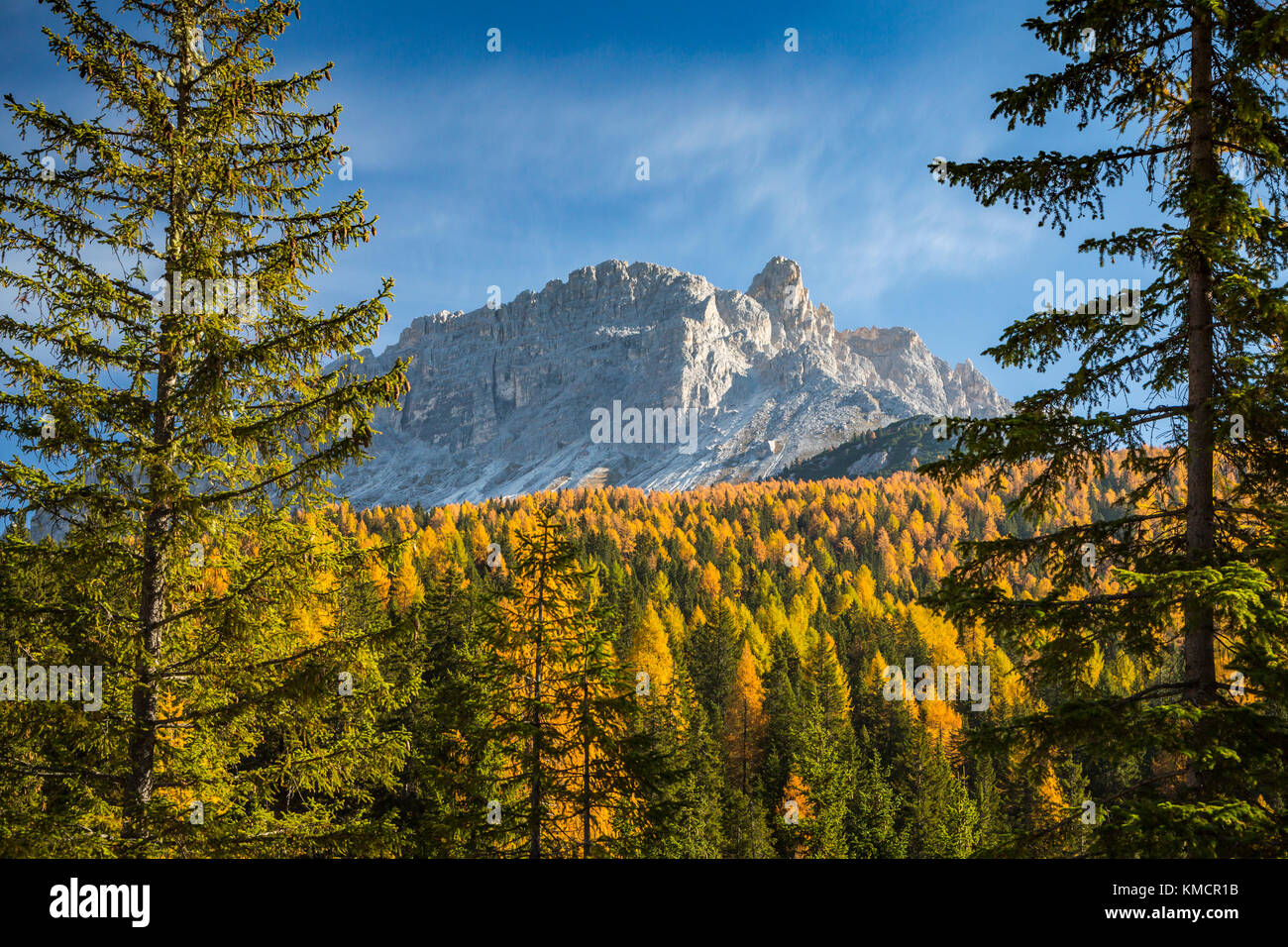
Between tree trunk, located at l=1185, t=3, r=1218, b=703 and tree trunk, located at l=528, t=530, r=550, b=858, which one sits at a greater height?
tree trunk, located at l=1185, t=3, r=1218, b=703

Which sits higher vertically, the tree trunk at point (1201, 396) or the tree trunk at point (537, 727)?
the tree trunk at point (1201, 396)

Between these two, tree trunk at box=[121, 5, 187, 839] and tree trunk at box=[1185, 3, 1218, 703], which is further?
tree trunk at box=[121, 5, 187, 839]

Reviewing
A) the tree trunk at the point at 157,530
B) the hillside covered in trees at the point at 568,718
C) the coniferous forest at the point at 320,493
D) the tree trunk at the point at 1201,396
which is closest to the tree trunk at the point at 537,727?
the hillside covered in trees at the point at 568,718

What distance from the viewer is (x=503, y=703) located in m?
12.0

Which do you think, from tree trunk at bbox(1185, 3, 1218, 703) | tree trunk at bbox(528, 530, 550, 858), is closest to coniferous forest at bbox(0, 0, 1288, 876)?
tree trunk at bbox(1185, 3, 1218, 703)

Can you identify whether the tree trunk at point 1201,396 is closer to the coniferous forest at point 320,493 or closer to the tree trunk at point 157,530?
the coniferous forest at point 320,493

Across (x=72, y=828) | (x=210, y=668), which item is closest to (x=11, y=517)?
(x=210, y=668)

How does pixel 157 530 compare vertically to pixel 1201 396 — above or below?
below

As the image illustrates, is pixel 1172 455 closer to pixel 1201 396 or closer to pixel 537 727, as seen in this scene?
pixel 1201 396

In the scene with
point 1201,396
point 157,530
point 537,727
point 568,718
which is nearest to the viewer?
point 1201,396

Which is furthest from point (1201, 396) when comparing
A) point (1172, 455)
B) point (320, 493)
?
point (320, 493)

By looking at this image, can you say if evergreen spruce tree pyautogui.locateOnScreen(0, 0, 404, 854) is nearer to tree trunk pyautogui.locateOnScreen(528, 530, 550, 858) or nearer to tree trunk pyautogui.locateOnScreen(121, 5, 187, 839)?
tree trunk pyautogui.locateOnScreen(121, 5, 187, 839)

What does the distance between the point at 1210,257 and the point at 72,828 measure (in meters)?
11.2
